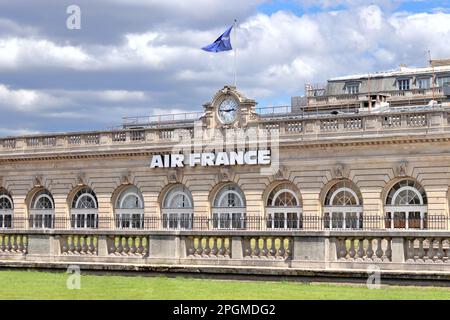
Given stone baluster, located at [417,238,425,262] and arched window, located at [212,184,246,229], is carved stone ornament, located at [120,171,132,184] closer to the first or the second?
arched window, located at [212,184,246,229]

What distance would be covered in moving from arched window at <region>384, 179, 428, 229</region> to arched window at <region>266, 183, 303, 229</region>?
5.11 meters

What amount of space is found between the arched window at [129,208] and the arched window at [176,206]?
1461 mm

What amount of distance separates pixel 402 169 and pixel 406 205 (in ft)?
5.72

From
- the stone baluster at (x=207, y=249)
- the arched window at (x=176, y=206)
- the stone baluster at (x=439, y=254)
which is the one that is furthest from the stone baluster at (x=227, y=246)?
the arched window at (x=176, y=206)

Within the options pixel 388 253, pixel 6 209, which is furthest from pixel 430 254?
pixel 6 209

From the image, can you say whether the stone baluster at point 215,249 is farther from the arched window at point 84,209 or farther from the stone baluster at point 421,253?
the arched window at point 84,209

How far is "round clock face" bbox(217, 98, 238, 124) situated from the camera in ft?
185

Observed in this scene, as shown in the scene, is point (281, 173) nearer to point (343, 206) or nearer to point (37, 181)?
point (343, 206)

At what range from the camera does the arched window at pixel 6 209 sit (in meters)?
64.1

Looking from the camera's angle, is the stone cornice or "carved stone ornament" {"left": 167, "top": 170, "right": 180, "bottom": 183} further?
"carved stone ornament" {"left": 167, "top": 170, "right": 180, "bottom": 183}

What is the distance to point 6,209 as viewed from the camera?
6481cm

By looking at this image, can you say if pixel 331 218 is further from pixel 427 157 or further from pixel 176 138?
pixel 176 138

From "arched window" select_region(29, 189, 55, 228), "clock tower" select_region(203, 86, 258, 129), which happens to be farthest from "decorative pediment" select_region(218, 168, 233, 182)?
"arched window" select_region(29, 189, 55, 228)

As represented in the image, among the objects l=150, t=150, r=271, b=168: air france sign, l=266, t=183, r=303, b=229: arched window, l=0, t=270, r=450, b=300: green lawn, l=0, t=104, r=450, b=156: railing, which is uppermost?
l=0, t=104, r=450, b=156: railing
